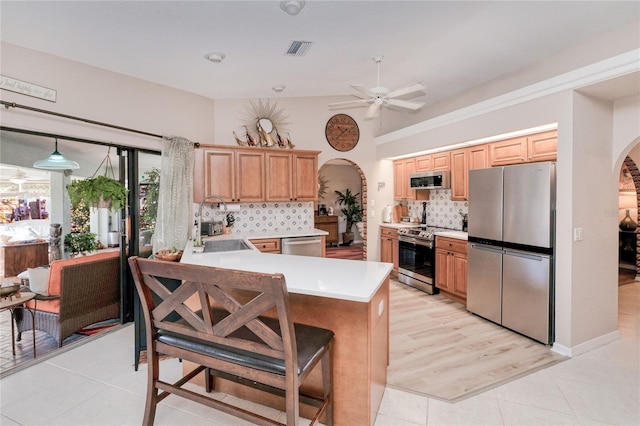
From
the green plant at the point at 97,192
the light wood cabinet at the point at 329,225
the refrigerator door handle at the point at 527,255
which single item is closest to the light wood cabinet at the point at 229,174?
the green plant at the point at 97,192

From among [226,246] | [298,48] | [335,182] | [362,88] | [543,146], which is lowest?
[226,246]

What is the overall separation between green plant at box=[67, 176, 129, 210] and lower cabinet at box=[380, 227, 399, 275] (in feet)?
13.1

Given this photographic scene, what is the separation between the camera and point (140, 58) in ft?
10.2

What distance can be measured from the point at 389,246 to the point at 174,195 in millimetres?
3529

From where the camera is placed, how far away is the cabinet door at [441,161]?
15.1 feet

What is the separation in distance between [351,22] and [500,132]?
2.11 metres

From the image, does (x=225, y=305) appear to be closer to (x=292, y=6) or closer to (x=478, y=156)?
(x=292, y=6)

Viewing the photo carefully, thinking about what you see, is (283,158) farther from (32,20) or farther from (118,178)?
(32,20)

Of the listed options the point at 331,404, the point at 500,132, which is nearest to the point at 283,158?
the point at 500,132

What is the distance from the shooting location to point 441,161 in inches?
186

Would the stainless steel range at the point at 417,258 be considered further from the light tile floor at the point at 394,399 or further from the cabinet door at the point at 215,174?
the cabinet door at the point at 215,174

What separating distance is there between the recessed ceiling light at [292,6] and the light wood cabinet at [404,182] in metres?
3.48

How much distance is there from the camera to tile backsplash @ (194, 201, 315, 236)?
15.6 ft

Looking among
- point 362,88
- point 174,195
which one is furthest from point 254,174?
point 362,88
